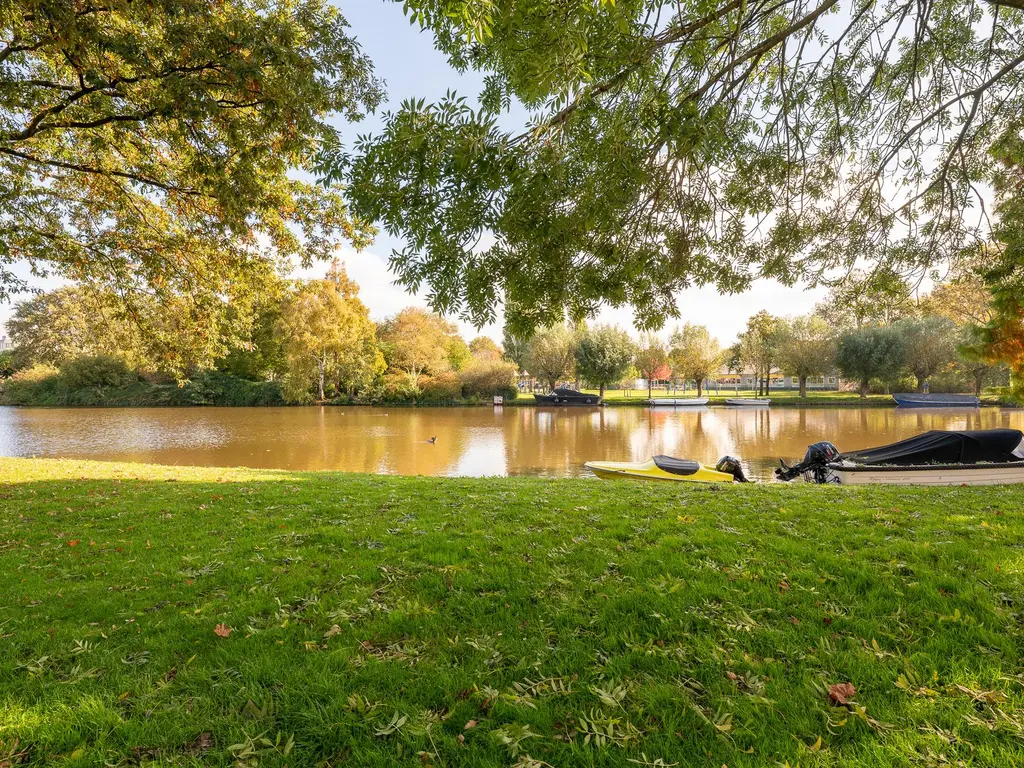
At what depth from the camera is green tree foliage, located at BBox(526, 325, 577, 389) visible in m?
47.4

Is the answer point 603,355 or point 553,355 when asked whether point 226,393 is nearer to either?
point 553,355

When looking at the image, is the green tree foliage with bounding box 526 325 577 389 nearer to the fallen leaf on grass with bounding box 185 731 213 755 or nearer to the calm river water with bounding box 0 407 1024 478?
the calm river water with bounding box 0 407 1024 478

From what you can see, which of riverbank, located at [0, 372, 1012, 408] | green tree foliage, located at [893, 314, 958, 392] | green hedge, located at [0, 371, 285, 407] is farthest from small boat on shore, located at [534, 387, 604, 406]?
green tree foliage, located at [893, 314, 958, 392]

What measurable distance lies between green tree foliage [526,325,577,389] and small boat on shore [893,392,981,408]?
2917cm

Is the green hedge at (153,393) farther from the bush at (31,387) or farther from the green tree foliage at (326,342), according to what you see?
the green tree foliage at (326,342)

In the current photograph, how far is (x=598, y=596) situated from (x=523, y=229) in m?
2.96

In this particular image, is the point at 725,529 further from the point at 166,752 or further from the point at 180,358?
the point at 180,358

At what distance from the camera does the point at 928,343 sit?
132 ft

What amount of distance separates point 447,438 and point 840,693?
20925 mm

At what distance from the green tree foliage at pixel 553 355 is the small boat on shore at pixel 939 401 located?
29.2 meters

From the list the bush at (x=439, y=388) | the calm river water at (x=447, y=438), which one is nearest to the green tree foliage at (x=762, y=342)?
the calm river water at (x=447, y=438)

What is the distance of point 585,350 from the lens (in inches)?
1815

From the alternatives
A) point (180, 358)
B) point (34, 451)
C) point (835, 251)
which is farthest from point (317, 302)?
point (835, 251)

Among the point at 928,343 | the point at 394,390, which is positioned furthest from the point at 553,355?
the point at 928,343
